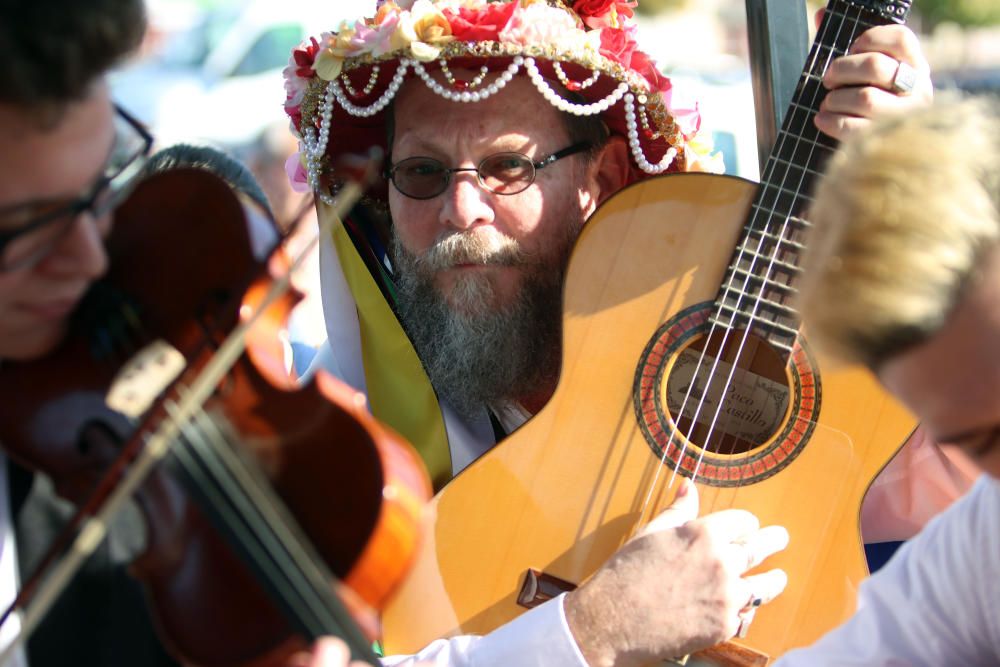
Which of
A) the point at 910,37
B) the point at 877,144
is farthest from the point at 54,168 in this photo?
the point at 910,37

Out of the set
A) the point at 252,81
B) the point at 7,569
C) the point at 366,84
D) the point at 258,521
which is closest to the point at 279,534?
the point at 258,521

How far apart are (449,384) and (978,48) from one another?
46.2 ft

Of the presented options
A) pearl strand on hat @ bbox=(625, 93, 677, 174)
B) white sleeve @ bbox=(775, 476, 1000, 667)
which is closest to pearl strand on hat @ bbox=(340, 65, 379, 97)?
pearl strand on hat @ bbox=(625, 93, 677, 174)

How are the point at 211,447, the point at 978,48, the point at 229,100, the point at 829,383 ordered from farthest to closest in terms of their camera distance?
1. the point at 978,48
2. the point at 229,100
3. the point at 829,383
4. the point at 211,447

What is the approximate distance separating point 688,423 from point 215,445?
113 centimetres

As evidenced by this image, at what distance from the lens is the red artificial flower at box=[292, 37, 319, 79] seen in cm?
253

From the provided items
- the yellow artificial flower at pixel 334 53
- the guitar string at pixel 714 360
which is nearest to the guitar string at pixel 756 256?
the guitar string at pixel 714 360

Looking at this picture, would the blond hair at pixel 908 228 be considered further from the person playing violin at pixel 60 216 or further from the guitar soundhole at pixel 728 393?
the guitar soundhole at pixel 728 393

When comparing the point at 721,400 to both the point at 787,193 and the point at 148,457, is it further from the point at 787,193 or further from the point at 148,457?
the point at 148,457

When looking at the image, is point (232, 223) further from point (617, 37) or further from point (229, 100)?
point (229, 100)

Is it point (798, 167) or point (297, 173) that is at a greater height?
point (798, 167)

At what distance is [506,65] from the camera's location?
91.8 inches

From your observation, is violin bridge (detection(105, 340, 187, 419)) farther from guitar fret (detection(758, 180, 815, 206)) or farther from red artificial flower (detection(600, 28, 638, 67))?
red artificial flower (detection(600, 28, 638, 67))

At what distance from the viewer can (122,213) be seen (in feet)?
4.70
